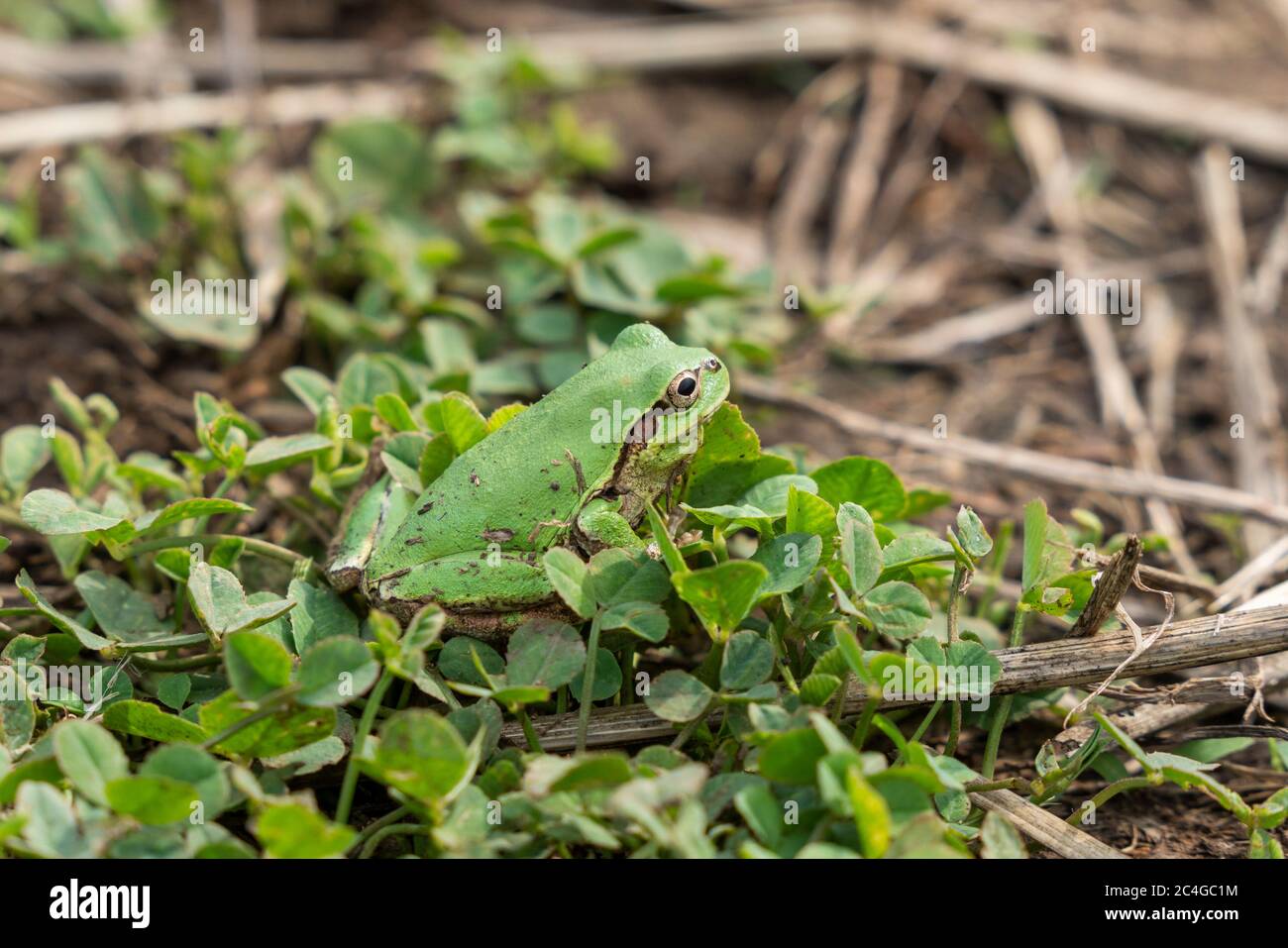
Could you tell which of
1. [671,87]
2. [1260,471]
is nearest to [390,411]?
[1260,471]

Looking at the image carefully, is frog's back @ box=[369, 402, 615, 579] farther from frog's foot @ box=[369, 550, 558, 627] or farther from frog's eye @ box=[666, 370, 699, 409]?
frog's eye @ box=[666, 370, 699, 409]

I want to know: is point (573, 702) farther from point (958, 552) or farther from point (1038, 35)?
point (1038, 35)

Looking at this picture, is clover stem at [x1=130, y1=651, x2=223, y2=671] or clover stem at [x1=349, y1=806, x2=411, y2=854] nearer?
clover stem at [x1=349, y1=806, x2=411, y2=854]

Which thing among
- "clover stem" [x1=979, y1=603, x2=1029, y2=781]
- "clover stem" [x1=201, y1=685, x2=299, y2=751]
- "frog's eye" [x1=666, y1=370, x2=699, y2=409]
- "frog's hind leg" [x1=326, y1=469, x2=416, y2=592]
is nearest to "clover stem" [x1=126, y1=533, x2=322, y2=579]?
"frog's hind leg" [x1=326, y1=469, x2=416, y2=592]

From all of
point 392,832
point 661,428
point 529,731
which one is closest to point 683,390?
point 661,428

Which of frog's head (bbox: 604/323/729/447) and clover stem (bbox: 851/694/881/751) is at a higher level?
frog's head (bbox: 604/323/729/447)

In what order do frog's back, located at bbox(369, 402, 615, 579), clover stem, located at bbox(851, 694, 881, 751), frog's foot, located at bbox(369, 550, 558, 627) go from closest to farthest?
clover stem, located at bbox(851, 694, 881, 751) < frog's foot, located at bbox(369, 550, 558, 627) < frog's back, located at bbox(369, 402, 615, 579)
